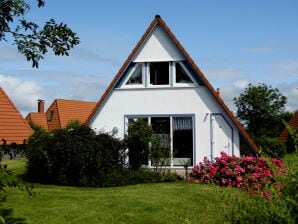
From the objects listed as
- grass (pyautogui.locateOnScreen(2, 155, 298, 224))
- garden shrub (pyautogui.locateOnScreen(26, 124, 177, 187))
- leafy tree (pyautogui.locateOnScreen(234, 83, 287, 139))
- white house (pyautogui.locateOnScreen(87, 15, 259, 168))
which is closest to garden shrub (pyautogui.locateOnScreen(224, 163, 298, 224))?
grass (pyautogui.locateOnScreen(2, 155, 298, 224))

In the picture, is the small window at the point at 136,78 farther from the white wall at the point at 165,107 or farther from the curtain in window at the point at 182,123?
the curtain in window at the point at 182,123

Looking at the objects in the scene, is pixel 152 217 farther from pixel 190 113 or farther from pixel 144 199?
pixel 190 113

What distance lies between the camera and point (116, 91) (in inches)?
758

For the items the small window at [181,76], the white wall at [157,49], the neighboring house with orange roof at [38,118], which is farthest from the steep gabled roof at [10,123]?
the neighboring house with orange roof at [38,118]

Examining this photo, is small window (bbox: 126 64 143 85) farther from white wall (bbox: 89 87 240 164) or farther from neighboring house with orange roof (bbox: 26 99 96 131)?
neighboring house with orange roof (bbox: 26 99 96 131)

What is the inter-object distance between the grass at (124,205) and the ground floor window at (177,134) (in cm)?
456

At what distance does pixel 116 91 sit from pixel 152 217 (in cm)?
1039

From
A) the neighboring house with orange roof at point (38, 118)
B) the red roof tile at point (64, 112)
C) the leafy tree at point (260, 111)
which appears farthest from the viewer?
the neighboring house with orange roof at point (38, 118)

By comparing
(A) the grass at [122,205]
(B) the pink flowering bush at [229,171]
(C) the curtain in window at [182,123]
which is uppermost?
(C) the curtain in window at [182,123]

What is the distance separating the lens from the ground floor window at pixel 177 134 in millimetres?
18328

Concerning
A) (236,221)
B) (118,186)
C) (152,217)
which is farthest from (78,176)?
(236,221)

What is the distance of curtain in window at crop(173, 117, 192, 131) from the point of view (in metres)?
18.6

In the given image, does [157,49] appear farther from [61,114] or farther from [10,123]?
[61,114]

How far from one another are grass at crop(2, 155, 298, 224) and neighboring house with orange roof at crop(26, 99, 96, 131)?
39.3 meters
